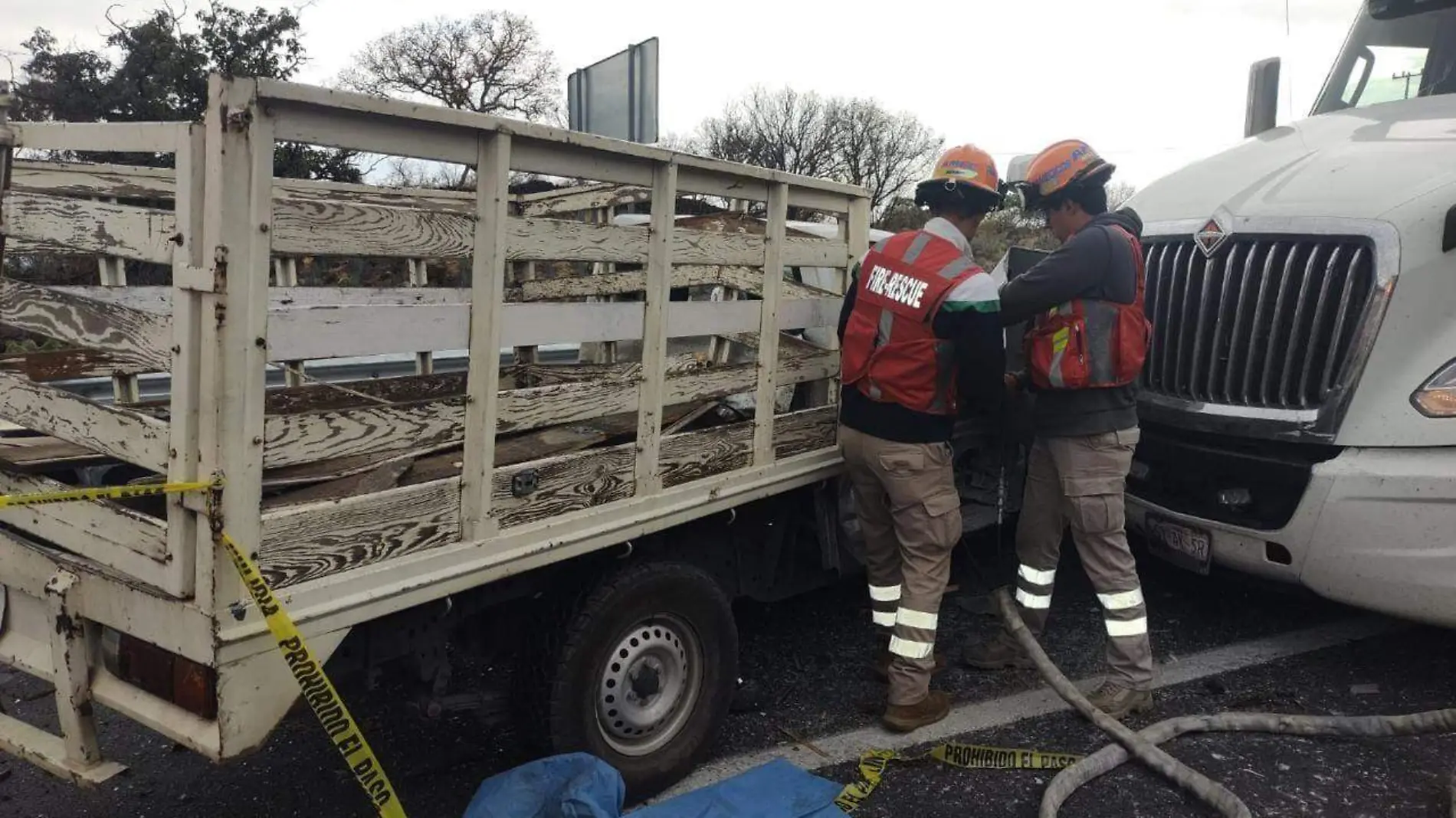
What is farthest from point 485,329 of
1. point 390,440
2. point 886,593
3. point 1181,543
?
point 1181,543

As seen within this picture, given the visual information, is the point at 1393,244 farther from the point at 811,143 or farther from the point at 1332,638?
the point at 811,143

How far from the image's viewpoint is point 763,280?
142 inches

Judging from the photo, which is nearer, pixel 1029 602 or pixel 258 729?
pixel 258 729

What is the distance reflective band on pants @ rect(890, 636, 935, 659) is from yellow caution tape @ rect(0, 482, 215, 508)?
2485 millimetres

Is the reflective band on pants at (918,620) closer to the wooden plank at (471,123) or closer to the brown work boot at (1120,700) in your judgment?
the brown work boot at (1120,700)

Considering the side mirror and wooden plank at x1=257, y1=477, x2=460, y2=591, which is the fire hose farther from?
the side mirror

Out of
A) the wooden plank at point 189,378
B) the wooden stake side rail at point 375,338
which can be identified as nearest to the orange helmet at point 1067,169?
the wooden stake side rail at point 375,338

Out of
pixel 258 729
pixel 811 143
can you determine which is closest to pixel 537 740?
pixel 258 729

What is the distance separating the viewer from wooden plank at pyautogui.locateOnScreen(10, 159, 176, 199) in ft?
10.2

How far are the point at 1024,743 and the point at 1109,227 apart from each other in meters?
1.96

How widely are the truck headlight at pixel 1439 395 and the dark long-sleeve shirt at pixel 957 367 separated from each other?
1437 millimetres

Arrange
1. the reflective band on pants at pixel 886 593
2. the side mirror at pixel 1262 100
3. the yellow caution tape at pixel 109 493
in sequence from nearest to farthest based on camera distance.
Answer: the yellow caution tape at pixel 109 493 → the reflective band on pants at pixel 886 593 → the side mirror at pixel 1262 100

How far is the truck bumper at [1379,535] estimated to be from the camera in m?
3.49

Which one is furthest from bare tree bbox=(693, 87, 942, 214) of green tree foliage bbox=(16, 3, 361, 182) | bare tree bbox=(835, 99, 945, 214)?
green tree foliage bbox=(16, 3, 361, 182)
